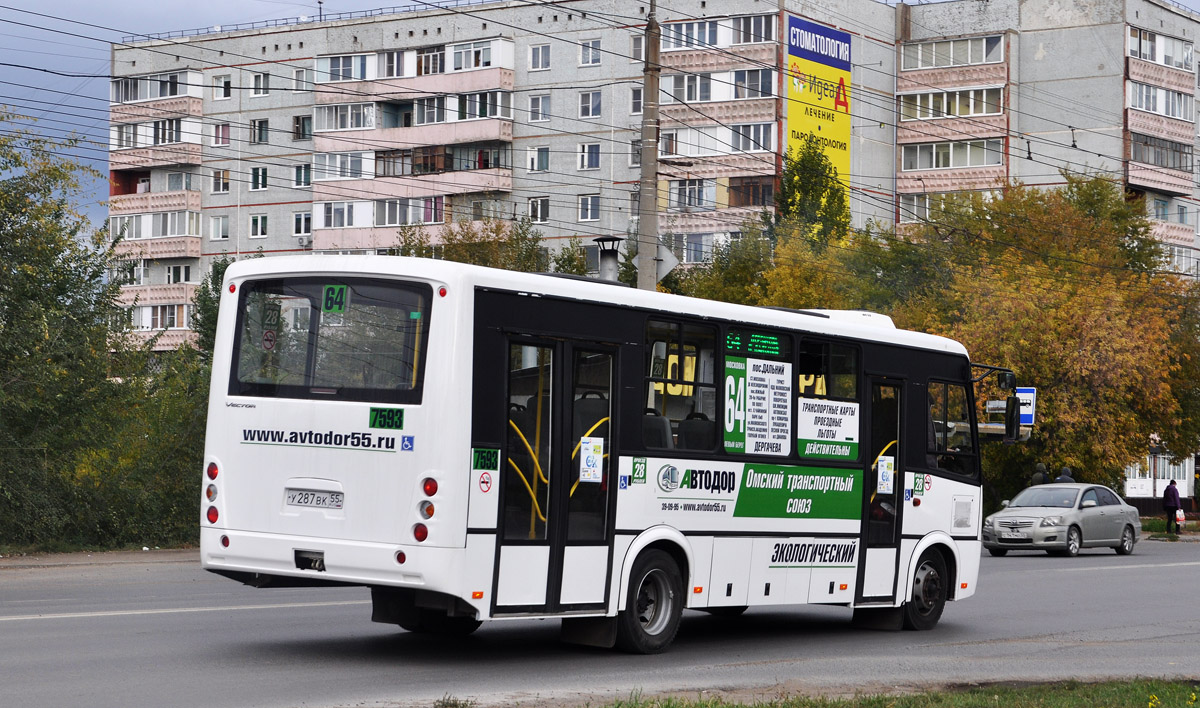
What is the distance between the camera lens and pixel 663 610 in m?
13.5

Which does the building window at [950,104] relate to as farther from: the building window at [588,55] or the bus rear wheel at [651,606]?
the bus rear wheel at [651,606]

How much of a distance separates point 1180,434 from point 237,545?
44881mm

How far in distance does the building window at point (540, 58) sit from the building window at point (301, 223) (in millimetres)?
15131

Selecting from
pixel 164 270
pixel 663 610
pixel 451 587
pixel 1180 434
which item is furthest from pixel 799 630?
pixel 164 270

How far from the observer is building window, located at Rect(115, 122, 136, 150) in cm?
9038

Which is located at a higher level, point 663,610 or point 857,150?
point 857,150

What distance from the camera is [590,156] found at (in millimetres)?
78688

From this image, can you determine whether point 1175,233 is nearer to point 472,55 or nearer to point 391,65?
point 472,55

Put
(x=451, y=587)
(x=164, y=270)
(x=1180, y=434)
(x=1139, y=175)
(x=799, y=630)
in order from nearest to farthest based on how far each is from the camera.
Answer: (x=451, y=587) → (x=799, y=630) → (x=1180, y=434) → (x=1139, y=175) → (x=164, y=270)

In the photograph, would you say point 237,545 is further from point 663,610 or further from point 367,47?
point 367,47

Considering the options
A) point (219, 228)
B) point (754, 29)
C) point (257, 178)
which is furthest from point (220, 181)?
point (754, 29)

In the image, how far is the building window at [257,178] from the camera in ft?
290

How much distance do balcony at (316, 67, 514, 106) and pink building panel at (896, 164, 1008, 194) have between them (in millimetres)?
19372

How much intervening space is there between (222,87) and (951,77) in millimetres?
37905
